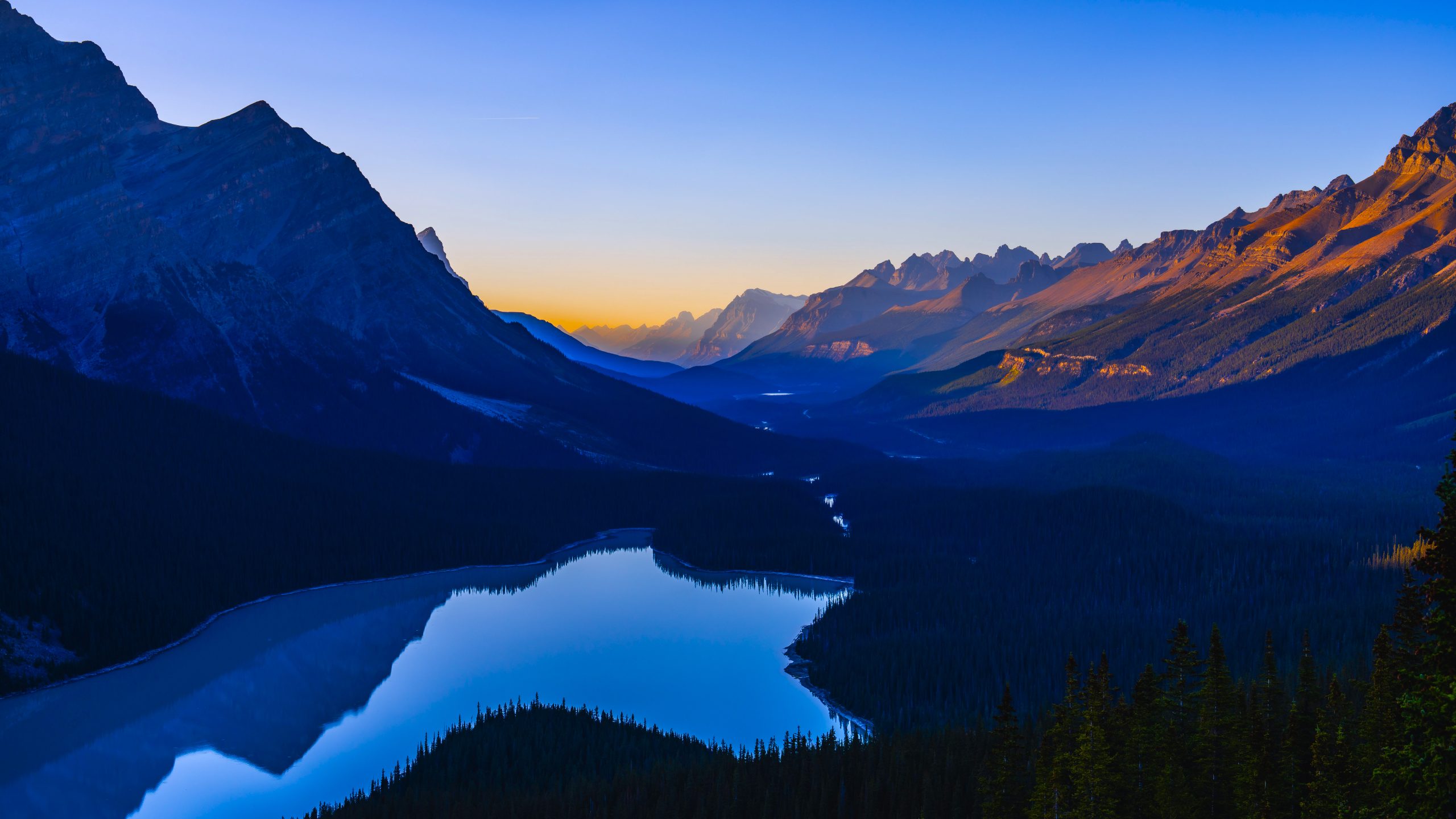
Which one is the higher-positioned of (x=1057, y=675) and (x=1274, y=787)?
(x=1274, y=787)

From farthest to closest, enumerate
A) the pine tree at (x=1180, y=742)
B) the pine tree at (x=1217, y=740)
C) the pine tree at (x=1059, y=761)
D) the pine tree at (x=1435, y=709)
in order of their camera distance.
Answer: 1. the pine tree at (x=1217, y=740)
2. the pine tree at (x=1180, y=742)
3. the pine tree at (x=1059, y=761)
4. the pine tree at (x=1435, y=709)

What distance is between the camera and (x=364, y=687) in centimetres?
10025

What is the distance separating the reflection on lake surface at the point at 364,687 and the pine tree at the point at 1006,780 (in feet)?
107

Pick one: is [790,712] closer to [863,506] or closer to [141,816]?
[141,816]

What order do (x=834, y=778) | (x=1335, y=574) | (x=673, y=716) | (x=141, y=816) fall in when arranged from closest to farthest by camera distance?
(x=834, y=778)
(x=141, y=816)
(x=673, y=716)
(x=1335, y=574)

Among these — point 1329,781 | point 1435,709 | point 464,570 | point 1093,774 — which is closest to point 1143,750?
point 1093,774

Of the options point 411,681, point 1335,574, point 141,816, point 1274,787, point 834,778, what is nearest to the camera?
point 1274,787

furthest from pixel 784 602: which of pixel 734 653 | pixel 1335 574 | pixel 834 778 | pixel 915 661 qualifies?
pixel 834 778

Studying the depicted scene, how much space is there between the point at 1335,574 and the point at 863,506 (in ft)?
278

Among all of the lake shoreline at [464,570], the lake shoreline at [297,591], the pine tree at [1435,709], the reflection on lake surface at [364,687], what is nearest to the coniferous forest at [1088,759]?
the pine tree at [1435,709]

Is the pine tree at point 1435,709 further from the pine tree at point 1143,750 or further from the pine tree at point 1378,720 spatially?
the pine tree at point 1143,750

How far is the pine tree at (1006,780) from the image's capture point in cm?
4716

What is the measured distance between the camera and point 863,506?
194 meters

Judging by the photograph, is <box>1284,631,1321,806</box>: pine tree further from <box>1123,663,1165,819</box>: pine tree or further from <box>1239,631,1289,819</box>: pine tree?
<box>1123,663,1165,819</box>: pine tree
